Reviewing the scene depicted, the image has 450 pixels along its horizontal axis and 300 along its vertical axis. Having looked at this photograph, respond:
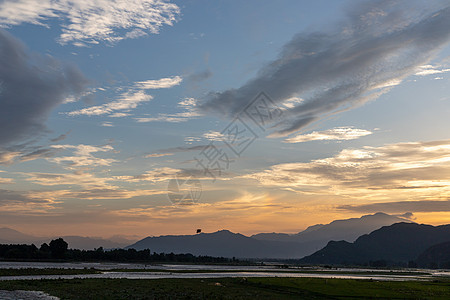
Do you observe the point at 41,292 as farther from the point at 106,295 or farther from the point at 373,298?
the point at 373,298

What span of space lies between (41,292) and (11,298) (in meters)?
10.5

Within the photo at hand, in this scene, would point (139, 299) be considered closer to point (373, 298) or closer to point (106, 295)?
point (106, 295)

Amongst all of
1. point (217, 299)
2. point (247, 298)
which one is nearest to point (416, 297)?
point (247, 298)

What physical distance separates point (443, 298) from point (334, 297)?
19.1m

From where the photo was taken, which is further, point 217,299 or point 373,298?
point 373,298

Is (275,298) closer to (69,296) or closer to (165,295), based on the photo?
(165,295)

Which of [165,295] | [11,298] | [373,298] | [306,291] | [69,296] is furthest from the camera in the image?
[306,291]

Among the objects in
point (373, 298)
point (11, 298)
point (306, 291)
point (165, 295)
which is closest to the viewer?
point (11, 298)

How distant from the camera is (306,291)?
76.8 metres

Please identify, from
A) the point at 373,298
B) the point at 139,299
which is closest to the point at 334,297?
the point at 373,298

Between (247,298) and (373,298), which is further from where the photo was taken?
(373,298)

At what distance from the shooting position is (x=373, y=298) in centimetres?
6812

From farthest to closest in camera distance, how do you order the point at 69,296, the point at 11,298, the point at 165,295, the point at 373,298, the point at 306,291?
the point at 306,291
the point at 373,298
the point at 165,295
the point at 69,296
the point at 11,298

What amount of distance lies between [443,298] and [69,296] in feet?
205
